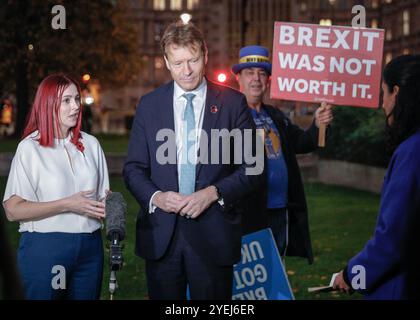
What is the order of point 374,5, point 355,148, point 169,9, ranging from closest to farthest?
point 355,148 < point 374,5 < point 169,9

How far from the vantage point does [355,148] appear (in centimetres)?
2119

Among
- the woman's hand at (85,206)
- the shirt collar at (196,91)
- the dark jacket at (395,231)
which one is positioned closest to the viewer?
the dark jacket at (395,231)

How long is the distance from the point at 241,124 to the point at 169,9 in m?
138

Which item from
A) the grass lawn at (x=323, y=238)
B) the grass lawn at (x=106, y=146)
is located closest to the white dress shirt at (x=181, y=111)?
the grass lawn at (x=323, y=238)

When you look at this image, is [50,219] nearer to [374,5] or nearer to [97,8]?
[97,8]

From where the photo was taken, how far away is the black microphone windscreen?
4.42 metres

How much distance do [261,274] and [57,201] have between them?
211 centimetres

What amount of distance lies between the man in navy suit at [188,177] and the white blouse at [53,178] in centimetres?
25

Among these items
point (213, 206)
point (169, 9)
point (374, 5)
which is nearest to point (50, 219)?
point (213, 206)

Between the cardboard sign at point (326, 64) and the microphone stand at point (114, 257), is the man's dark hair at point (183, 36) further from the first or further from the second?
the cardboard sign at point (326, 64)

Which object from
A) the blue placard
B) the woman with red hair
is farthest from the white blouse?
the blue placard

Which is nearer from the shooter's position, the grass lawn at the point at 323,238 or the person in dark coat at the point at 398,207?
the person in dark coat at the point at 398,207

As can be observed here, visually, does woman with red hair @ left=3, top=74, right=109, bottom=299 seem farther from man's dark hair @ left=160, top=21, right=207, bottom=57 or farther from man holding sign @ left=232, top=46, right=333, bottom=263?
man holding sign @ left=232, top=46, right=333, bottom=263

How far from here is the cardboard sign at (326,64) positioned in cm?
660
